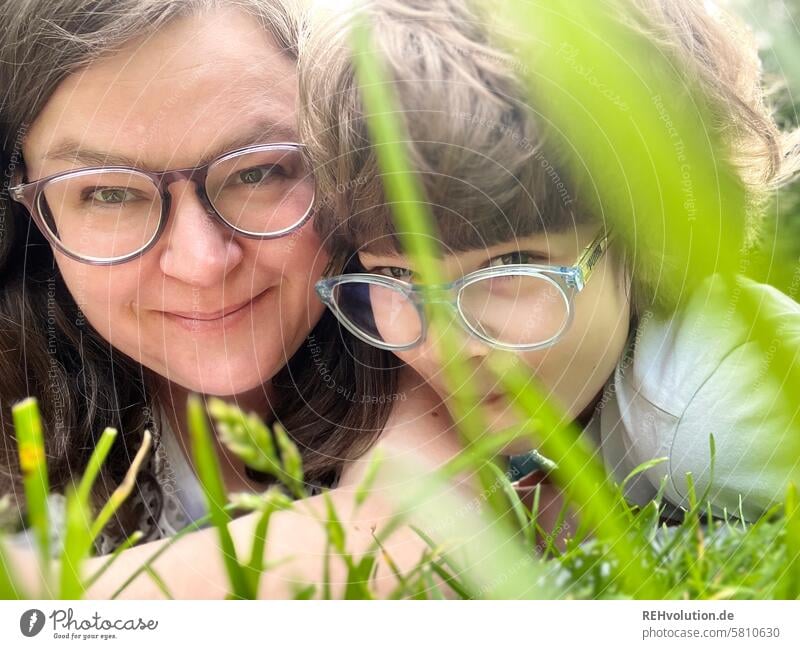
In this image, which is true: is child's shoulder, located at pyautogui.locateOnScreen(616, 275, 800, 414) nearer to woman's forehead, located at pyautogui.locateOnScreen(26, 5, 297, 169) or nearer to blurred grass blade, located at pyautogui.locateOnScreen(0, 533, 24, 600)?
woman's forehead, located at pyautogui.locateOnScreen(26, 5, 297, 169)

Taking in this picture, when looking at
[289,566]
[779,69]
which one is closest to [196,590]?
[289,566]

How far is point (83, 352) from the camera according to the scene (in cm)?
66

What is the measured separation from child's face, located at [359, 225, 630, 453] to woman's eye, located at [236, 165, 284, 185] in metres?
0.08

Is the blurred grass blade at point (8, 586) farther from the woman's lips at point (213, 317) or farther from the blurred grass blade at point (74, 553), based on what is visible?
the woman's lips at point (213, 317)

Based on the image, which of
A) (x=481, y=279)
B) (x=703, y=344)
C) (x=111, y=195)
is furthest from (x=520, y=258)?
(x=111, y=195)

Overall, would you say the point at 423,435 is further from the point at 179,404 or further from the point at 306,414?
the point at 179,404

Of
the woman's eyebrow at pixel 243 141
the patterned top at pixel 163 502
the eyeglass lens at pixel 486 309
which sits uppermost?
the woman's eyebrow at pixel 243 141

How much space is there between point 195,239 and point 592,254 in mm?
258

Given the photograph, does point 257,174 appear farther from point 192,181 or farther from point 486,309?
point 486,309

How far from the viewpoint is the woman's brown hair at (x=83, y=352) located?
58 centimetres

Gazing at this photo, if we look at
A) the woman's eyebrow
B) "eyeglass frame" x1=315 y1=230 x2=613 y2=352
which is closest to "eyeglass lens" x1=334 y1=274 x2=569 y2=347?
"eyeglass frame" x1=315 y1=230 x2=613 y2=352

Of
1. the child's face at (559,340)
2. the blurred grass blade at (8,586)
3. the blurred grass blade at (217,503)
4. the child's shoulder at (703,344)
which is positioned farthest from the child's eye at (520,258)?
the blurred grass blade at (8,586)

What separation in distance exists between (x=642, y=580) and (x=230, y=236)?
0.33 m

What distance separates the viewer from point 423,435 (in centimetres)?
62
